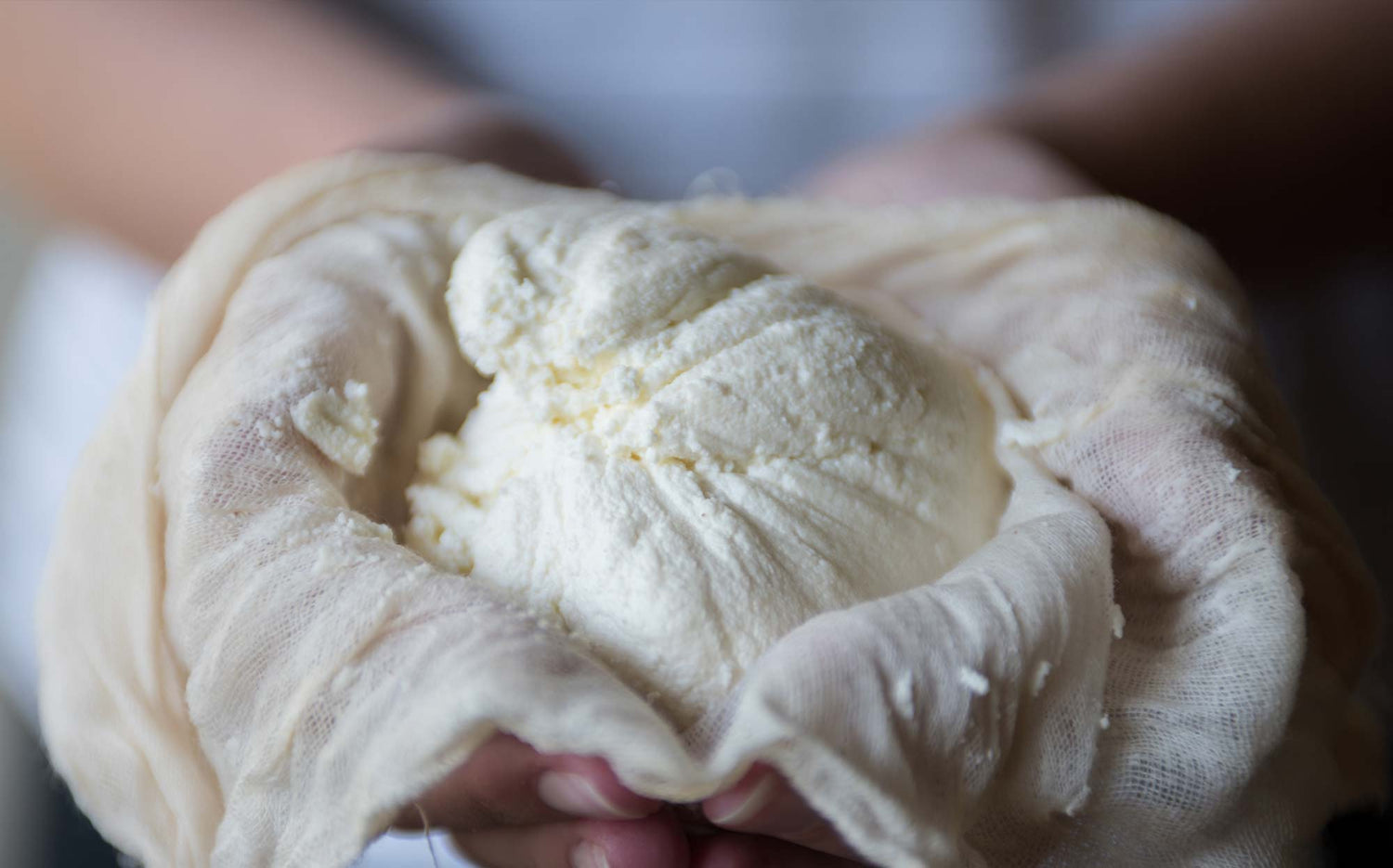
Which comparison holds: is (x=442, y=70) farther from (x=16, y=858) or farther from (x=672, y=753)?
(x=672, y=753)

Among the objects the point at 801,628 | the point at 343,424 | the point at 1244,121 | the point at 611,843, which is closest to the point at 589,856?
the point at 611,843

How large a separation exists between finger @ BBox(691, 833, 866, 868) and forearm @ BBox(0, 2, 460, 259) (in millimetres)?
717

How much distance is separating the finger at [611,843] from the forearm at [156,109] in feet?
2.28

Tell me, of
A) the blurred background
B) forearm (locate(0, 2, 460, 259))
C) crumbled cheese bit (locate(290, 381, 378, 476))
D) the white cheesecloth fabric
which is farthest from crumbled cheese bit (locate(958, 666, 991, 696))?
forearm (locate(0, 2, 460, 259))

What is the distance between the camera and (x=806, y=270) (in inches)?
27.1

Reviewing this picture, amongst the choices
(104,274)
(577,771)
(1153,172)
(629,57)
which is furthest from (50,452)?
(1153,172)

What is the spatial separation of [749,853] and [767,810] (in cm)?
7

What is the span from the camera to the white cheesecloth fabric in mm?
341

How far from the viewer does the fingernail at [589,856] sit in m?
0.38

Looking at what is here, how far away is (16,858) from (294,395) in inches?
14.3

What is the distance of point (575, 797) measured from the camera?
362 mm

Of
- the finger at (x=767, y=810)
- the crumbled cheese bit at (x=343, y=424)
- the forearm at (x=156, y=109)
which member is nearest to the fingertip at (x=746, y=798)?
the finger at (x=767, y=810)

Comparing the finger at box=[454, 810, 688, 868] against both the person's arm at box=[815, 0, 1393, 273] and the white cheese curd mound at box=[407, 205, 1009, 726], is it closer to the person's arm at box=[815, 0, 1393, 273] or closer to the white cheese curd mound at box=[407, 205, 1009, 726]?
the white cheese curd mound at box=[407, 205, 1009, 726]

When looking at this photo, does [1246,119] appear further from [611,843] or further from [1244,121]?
[611,843]
